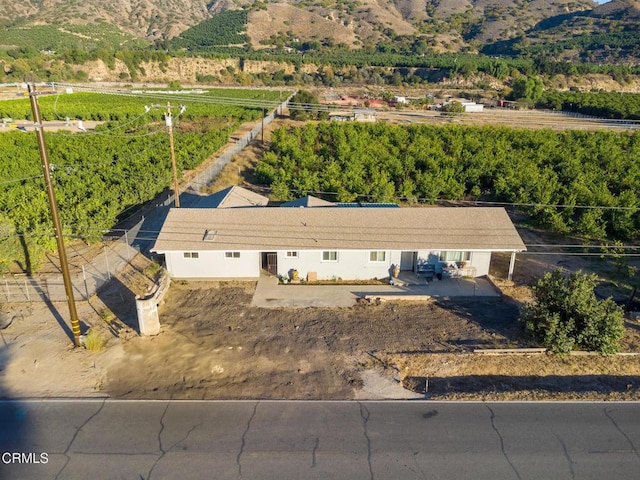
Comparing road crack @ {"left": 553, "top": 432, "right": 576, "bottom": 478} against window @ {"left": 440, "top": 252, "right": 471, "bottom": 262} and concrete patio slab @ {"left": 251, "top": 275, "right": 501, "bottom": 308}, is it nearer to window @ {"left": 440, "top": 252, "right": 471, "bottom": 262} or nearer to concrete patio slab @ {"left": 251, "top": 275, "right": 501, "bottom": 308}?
concrete patio slab @ {"left": 251, "top": 275, "right": 501, "bottom": 308}

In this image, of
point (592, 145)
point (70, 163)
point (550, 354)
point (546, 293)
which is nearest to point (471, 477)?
point (550, 354)

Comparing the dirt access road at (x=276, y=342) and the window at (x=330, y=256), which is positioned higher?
the window at (x=330, y=256)

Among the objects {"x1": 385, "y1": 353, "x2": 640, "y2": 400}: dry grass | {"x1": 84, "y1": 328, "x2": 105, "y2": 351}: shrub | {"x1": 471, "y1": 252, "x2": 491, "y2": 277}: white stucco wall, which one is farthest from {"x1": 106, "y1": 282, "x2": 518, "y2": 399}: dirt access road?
{"x1": 471, "y1": 252, "x2": 491, "y2": 277}: white stucco wall

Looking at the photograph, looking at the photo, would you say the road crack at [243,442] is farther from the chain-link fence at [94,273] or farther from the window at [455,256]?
the window at [455,256]

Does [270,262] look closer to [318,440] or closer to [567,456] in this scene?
[318,440]

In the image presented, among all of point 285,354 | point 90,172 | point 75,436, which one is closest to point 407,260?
point 285,354

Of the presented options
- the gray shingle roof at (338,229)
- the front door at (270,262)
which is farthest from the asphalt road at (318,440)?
the front door at (270,262)
